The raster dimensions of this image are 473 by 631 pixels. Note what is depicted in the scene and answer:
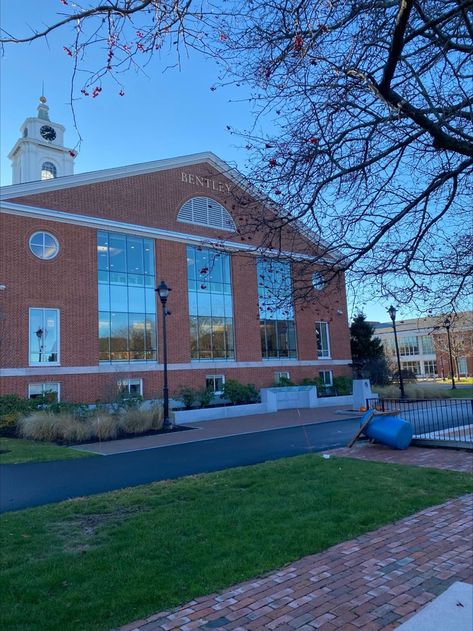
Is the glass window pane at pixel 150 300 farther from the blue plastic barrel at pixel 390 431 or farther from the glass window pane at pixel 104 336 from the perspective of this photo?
the blue plastic barrel at pixel 390 431

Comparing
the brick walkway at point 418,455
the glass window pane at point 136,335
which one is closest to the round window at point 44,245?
the glass window pane at point 136,335

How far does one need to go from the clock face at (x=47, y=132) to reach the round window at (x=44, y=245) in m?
26.0

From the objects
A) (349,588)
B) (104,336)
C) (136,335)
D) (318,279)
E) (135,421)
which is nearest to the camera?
(349,588)

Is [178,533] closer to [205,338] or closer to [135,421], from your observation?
[135,421]

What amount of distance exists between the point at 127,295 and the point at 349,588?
77.5 feet

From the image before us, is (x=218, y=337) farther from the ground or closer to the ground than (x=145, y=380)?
farther from the ground

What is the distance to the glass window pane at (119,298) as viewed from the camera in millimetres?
25953

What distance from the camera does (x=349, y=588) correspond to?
4.12 m

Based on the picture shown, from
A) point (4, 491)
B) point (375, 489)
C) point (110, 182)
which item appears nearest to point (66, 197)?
point (110, 182)

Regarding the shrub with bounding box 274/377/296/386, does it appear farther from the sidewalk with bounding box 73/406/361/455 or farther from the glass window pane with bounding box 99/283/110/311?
the glass window pane with bounding box 99/283/110/311

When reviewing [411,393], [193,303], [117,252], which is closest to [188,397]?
[193,303]

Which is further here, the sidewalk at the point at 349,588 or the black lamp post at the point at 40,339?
the black lamp post at the point at 40,339

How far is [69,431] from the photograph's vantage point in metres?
16.5

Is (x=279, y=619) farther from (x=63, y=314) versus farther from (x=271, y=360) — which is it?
(x=271, y=360)
